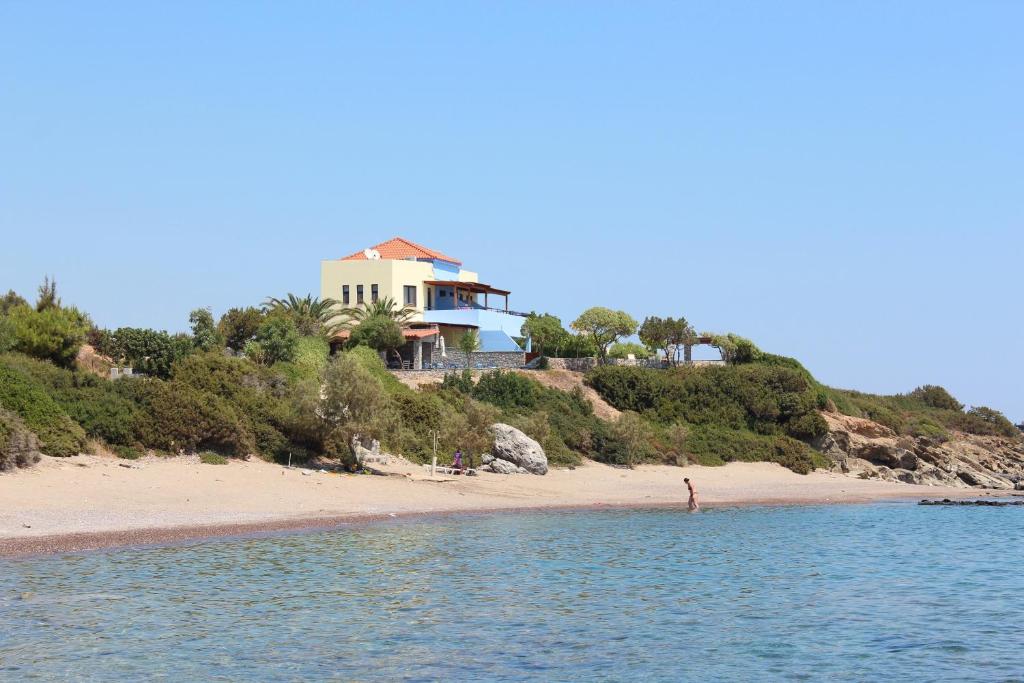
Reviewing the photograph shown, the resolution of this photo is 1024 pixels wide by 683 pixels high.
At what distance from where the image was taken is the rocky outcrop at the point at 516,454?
4400 centimetres

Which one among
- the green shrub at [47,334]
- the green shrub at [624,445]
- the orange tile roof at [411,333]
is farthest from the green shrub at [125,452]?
the orange tile roof at [411,333]

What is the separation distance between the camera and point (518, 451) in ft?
145

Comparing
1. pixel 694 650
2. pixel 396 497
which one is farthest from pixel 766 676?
pixel 396 497

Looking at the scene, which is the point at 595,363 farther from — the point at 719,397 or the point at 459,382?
the point at 459,382

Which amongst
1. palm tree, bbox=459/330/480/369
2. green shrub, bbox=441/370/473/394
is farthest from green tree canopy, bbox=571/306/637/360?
green shrub, bbox=441/370/473/394

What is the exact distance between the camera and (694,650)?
1639 centimetres

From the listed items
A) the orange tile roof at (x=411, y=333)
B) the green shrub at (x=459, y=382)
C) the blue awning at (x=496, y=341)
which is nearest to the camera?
the green shrub at (x=459, y=382)

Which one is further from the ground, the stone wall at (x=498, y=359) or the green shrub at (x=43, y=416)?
the stone wall at (x=498, y=359)

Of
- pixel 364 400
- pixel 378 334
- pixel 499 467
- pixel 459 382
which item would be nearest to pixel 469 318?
pixel 378 334

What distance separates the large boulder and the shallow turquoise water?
13.2 meters

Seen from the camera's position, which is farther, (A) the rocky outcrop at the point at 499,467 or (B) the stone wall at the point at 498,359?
(B) the stone wall at the point at 498,359

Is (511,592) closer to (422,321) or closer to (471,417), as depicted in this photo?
(471,417)

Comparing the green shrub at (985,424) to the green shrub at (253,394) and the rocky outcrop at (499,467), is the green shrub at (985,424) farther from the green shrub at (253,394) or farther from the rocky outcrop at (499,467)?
the green shrub at (253,394)

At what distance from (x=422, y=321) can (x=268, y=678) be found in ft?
191
